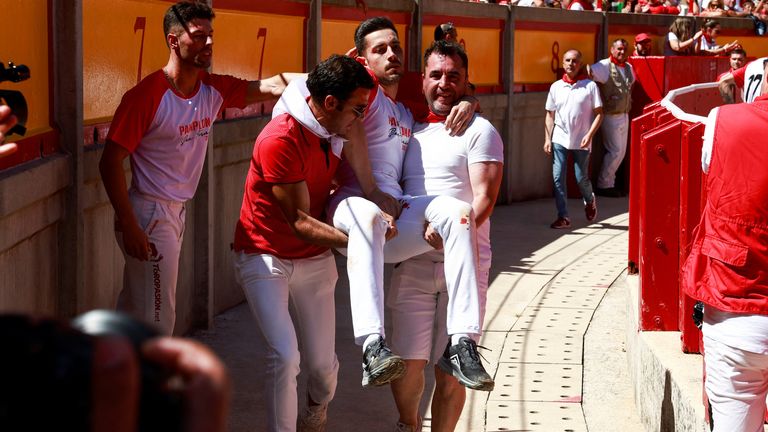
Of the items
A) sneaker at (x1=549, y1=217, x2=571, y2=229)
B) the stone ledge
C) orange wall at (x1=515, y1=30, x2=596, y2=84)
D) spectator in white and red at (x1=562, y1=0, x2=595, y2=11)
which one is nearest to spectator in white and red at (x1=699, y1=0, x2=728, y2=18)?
spectator in white and red at (x1=562, y1=0, x2=595, y2=11)

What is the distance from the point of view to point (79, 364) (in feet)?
3.96

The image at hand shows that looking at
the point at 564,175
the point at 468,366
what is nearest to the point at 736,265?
the point at 468,366

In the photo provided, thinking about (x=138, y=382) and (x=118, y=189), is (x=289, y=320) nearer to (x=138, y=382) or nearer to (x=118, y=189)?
→ (x=118, y=189)

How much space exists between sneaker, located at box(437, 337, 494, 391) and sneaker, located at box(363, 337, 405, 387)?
27cm

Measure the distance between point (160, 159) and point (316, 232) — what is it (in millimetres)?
1002

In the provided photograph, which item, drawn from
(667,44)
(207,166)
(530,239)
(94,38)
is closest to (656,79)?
(667,44)

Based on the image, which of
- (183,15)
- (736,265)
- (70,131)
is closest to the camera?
(736,265)

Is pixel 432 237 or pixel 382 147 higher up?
pixel 382 147

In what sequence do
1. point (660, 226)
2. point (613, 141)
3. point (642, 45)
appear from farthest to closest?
point (642, 45) → point (613, 141) → point (660, 226)

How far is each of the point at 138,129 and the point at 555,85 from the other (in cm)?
947

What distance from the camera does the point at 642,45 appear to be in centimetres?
1730

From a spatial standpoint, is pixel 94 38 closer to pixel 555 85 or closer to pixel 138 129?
pixel 138 129

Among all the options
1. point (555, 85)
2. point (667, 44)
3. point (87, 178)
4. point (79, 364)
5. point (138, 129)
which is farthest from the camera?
point (667, 44)

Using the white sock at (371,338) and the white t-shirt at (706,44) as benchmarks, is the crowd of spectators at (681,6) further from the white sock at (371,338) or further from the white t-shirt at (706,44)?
the white sock at (371,338)
